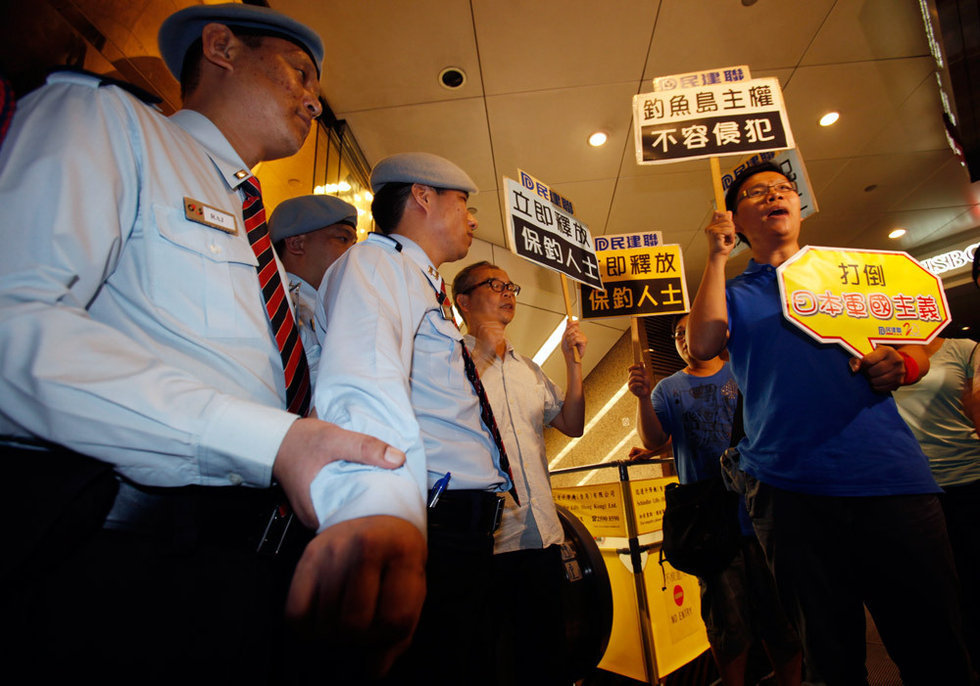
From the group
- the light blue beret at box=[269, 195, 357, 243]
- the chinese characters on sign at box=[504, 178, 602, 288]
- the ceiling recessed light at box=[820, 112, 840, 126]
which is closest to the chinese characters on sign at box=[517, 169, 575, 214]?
the chinese characters on sign at box=[504, 178, 602, 288]

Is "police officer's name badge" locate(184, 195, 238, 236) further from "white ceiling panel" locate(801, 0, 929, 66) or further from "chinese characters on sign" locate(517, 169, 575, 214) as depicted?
"white ceiling panel" locate(801, 0, 929, 66)

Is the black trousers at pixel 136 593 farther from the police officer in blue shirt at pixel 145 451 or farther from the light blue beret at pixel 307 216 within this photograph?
the light blue beret at pixel 307 216

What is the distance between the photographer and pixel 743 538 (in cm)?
216

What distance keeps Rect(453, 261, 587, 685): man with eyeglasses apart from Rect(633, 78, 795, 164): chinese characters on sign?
44.8 inches

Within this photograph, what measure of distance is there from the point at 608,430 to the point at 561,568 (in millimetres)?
7252

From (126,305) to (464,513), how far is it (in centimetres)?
82

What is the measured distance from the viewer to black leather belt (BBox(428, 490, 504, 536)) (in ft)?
3.46

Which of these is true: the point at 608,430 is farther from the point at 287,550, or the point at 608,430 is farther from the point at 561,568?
the point at 287,550

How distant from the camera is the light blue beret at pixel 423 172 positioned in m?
1.55

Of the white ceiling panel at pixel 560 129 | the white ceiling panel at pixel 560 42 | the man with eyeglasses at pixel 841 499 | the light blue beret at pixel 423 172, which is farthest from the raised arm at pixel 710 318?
the white ceiling panel at pixel 560 129

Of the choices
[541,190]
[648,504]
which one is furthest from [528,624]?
[541,190]

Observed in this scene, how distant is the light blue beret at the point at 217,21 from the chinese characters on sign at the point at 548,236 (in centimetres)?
133

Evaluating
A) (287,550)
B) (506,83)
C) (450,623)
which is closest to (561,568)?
(450,623)

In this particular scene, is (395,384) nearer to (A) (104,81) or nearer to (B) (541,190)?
(A) (104,81)
